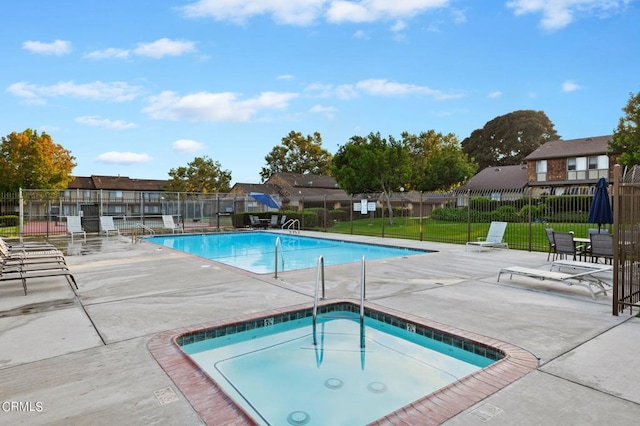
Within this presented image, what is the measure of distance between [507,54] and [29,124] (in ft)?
121

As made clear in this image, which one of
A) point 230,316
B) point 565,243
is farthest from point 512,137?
point 230,316

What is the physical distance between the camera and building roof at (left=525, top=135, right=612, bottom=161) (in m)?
31.2

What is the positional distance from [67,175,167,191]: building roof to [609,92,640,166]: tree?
186 feet

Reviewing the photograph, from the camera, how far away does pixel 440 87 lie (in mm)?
23938

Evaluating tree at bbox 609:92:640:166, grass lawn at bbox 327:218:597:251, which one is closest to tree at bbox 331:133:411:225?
grass lawn at bbox 327:218:597:251

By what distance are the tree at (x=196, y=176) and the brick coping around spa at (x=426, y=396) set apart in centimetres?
4254

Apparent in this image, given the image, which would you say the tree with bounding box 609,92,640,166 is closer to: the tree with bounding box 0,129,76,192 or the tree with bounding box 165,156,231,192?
the tree with bounding box 165,156,231,192

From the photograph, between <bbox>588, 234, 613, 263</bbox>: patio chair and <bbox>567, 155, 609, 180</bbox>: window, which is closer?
<bbox>588, 234, 613, 263</bbox>: patio chair

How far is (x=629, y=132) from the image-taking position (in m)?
25.4

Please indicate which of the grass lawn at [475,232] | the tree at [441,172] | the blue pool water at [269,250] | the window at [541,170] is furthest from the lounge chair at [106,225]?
the window at [541,170]

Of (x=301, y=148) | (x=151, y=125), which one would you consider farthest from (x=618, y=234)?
(x=301, y=148)

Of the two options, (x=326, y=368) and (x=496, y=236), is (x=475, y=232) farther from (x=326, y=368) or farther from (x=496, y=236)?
(x=326, y=368)

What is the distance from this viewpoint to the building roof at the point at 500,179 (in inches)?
1473

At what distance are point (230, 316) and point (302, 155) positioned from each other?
5815cm
